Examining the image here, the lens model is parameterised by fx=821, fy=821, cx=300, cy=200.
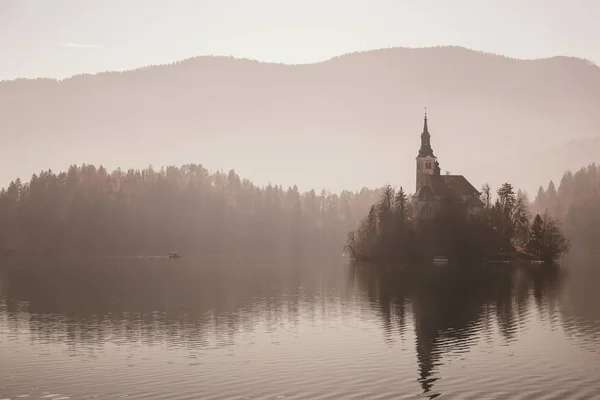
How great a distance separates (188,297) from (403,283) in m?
35.7

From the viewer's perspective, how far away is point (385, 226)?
182m

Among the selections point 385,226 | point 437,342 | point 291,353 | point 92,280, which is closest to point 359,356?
point 291,353

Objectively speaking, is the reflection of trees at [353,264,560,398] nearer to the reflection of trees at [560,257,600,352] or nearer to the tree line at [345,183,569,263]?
the reflection of trees at [560,257,600,352]

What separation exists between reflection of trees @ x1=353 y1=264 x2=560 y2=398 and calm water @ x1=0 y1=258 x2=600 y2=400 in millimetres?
241

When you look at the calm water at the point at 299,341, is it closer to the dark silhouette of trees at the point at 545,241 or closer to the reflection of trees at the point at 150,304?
the reflection of trees at the point at 150,304

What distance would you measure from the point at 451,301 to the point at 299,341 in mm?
34363

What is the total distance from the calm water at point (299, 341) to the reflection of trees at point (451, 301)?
0.79 feet

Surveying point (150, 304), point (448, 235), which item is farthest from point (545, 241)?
point (150, 304)

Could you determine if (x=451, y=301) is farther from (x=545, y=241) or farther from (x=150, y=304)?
(x=545, y=241)

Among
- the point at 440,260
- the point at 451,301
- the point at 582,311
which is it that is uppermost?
the point at 440,260

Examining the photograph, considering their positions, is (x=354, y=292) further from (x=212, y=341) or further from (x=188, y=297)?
(x=212, y=341)

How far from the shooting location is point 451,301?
91188 mm

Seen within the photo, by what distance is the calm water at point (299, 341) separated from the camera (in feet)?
147

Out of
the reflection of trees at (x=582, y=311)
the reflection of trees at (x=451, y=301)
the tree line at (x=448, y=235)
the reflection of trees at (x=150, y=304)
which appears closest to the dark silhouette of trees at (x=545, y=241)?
the tree line at (x=448, y=235)
